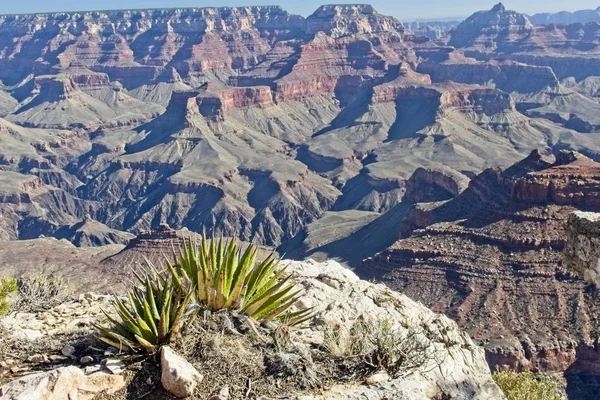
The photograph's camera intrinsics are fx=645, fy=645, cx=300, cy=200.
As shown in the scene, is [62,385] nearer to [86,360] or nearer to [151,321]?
[86,360]

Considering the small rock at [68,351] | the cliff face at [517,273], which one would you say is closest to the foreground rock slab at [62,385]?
the small rock at [68,351]

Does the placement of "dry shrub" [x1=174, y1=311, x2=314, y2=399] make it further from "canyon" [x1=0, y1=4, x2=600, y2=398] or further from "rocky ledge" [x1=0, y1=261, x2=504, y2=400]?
"canyon" [x1=0, y1=4, x2=600, y2=398]

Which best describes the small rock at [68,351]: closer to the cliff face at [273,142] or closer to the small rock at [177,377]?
the small rock at [177,377]

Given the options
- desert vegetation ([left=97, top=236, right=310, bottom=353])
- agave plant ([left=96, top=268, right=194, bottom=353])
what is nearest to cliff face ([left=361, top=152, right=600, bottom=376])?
desert vegetation ([left=97, top=236, right=310, bottom=353])

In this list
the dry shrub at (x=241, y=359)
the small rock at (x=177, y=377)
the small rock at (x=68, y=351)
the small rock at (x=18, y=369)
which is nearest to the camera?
the small rock at (x=177, y=377)

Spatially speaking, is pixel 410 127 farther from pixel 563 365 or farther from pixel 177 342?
pixel 177 342

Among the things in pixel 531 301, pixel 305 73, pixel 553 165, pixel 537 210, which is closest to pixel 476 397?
pixel 531 301
